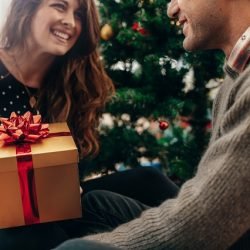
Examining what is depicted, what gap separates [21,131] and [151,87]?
574 mm

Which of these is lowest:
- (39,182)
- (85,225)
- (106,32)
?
(85,225)

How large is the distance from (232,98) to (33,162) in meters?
0.42

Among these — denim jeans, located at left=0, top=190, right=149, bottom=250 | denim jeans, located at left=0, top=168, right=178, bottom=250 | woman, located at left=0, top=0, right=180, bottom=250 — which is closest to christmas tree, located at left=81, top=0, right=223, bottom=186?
woman, located at left=0, top=0, right=180, bottom=250

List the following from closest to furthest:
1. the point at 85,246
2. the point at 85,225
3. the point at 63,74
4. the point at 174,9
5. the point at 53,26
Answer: the point at 85,246 → the point at 174,9 → the point at 85,225 → the point at 53,26 → the point at 63,74

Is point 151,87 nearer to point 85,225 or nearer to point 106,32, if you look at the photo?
point 106,32

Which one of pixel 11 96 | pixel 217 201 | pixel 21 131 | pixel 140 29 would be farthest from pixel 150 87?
pixel 217 201

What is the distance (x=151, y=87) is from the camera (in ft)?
4.52

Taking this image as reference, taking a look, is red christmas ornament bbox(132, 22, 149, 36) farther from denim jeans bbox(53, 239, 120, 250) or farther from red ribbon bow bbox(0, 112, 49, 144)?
denim jeans bbox(53, 239, 120, 250)

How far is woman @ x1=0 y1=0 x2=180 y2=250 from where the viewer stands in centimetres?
120

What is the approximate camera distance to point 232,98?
0.73m

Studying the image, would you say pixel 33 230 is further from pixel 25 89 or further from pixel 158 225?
pixel 25 89

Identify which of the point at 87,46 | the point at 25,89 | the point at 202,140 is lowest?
the point at 202,140

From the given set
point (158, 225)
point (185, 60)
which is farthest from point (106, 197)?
point (185, 60)

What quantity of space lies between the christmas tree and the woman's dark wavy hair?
0.08 metres
